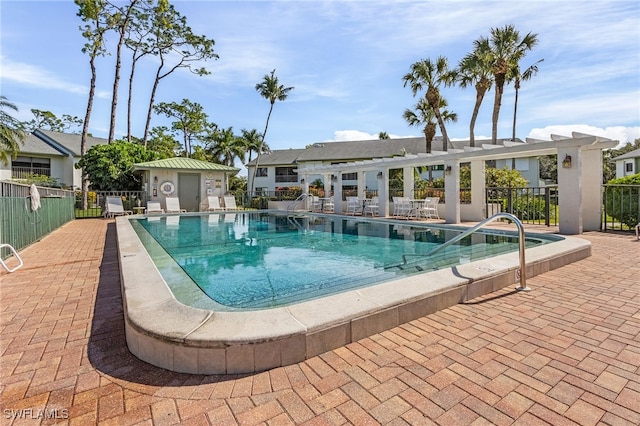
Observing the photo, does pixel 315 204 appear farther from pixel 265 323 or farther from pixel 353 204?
pixel 265 323

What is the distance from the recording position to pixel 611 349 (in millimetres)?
2473

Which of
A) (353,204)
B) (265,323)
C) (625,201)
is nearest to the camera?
(265,323)

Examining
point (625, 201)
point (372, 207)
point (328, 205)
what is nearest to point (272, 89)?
point (328, 205)

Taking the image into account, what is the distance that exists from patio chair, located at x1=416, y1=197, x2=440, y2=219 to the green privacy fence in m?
12.2

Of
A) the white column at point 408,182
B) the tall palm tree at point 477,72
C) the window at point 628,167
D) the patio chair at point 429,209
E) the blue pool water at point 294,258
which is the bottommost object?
the blue pool water at point 294,258

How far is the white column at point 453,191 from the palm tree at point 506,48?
10848 millimetres

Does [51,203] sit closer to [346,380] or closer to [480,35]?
[346,380]

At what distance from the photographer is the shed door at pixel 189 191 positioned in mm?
19297

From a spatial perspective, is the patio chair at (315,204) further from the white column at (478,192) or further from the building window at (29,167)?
the building window at (29,167)

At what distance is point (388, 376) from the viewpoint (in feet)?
7.09

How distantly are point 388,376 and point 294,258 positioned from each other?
440 centimetres

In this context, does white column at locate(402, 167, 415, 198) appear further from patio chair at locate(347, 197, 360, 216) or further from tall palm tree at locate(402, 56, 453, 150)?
tall palm tree at locate(402, 56, 453, 150)

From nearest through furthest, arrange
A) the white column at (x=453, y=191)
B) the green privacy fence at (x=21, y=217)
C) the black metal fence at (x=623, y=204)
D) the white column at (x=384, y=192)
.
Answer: the green privacy fence at (x=21, y=217) < the black metal fence at (x=623, y=204) < the white column at (x=453, y=191) < the white column at (x=384, y=192)

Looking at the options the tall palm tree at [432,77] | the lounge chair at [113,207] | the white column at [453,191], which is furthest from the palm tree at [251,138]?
the white column at [453,191]
